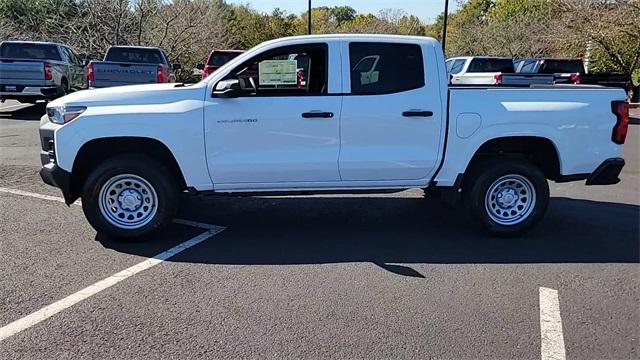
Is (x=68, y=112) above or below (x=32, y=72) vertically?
below

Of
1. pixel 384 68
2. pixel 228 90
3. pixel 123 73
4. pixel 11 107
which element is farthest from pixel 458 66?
pixel 228 90

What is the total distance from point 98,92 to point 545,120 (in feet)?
13.9

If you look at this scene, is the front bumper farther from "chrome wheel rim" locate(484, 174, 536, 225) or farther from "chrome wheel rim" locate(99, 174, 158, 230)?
"chrome wheel rim" locate(99, 174, 158, 230)

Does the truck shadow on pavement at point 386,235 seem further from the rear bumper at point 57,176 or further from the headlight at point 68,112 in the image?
the headlight at point 68,112

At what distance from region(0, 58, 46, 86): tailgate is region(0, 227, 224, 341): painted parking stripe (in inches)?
464

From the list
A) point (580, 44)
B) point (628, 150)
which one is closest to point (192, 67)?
point (580, 44)

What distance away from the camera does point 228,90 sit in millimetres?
5324

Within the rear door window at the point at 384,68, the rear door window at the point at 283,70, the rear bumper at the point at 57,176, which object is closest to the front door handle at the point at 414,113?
the rear door window at the point at 384,68

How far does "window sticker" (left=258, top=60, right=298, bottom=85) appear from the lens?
5.62m

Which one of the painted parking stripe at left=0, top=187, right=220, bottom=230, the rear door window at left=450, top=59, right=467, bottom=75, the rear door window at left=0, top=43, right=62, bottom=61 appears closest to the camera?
the painted parking stripe at left=0, top=187, right=220, bottom=230

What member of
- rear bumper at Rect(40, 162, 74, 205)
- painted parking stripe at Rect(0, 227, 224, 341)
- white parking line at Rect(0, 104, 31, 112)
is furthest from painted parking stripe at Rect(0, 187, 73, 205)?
white parking line at Rect(0, 104, 31, 112)

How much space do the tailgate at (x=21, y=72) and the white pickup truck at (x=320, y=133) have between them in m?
11.1

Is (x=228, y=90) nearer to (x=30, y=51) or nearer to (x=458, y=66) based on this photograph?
(x=30, y=51)

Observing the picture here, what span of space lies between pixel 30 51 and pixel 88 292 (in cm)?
1475
